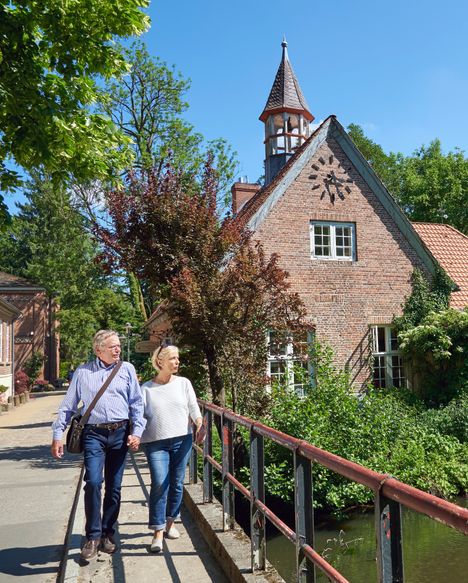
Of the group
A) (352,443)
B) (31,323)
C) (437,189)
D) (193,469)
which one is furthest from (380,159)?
(193,469)

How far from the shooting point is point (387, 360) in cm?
1639

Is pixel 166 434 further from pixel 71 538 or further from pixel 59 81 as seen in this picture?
pixel 59 81

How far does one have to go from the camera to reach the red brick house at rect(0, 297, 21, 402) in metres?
30.0

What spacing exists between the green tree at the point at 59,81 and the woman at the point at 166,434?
4.75 meters

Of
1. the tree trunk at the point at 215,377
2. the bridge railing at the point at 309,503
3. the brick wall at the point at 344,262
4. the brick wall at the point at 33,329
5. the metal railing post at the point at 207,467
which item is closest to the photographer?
the bridge railing at the point at 309,503

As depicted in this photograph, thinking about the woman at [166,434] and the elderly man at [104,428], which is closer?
the elderly man at [104,428]

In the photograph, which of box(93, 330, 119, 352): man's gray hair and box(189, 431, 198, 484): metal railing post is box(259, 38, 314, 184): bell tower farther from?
box(93, 330, 119, 352): man's gray hair

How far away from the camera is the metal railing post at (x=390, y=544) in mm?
2189

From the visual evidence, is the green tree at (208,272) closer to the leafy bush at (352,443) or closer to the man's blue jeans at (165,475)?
the leafy bush at (352,443)

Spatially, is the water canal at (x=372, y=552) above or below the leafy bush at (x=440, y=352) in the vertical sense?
below

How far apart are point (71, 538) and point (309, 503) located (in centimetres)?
315

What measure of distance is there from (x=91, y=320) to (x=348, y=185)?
102ft

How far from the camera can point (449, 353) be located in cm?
1498

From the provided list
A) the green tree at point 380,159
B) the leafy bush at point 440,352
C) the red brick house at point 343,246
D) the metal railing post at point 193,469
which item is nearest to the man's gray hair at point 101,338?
the metal railing post at point 193,469
